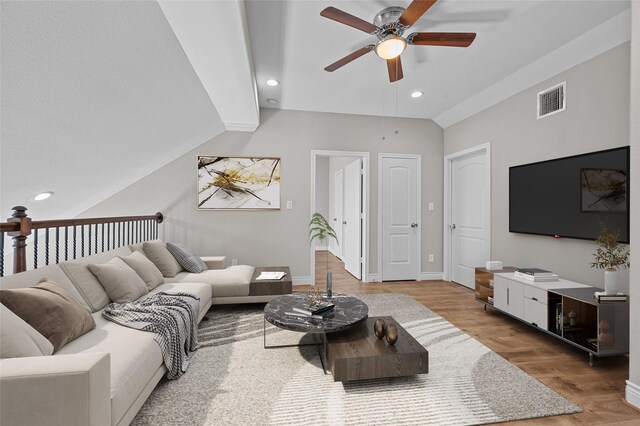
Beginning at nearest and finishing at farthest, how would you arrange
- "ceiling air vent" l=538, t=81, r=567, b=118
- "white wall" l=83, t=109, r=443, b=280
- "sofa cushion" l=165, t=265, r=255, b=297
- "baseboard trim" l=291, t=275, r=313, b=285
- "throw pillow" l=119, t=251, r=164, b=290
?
"throw pillow" l=119, t=251, r=164, b=290
"ceiling air vent" l=538, t=81, r=567, b=118
"sofa cushion" l=165, t=265, r=255, b=297
"white wall" l=83, t=109, r=443, b=280
"baseboard trim" l=291, t=275, r=313, b=285

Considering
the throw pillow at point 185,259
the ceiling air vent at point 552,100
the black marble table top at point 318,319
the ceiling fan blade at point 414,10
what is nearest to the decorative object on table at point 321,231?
the black marble table top at point 318,319

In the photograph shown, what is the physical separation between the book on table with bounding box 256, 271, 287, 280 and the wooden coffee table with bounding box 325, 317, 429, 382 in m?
1.57

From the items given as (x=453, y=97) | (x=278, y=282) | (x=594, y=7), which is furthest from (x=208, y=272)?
(x=594, y=7)

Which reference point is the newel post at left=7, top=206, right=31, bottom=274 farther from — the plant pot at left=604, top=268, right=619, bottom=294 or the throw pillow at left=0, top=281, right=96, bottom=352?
the plant pot at left=604, top=268, right=619, bottom=294

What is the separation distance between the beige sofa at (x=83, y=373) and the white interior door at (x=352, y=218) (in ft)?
12.1

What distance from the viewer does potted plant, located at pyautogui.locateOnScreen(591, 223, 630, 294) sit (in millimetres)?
2260

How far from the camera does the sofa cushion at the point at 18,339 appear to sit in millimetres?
1174

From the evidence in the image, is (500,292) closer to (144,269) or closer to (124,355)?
(124,355)

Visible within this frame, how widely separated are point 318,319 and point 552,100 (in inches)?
131

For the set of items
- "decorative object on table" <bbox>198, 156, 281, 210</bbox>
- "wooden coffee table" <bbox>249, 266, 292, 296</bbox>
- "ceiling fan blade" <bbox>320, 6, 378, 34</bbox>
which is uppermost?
"ceiling fan blade" <bbox>320, 6, 378, 34</bbox>

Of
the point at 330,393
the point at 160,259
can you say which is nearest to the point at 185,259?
the point at 160,259

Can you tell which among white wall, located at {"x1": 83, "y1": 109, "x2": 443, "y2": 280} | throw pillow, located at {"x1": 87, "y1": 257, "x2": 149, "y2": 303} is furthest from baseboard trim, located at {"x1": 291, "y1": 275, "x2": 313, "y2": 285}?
throw pillow, located at {"x1": 87, "y1": 257, "x2": 149, "y2": 303}

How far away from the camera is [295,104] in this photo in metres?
4.40

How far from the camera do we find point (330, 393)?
184cm
